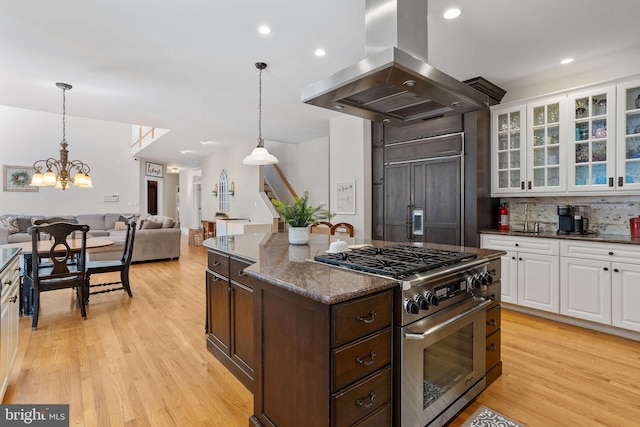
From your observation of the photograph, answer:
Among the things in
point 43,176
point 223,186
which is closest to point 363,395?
point 43,176

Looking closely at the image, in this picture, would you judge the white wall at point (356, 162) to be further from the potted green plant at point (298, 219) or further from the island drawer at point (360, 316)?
the island drawer at point (360, 316)

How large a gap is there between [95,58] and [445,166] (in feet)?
13.5

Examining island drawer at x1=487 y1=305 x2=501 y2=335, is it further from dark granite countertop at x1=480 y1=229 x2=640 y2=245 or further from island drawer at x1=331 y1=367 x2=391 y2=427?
dark granite countertop at x1=480 y1=229 x2=640 y2=245

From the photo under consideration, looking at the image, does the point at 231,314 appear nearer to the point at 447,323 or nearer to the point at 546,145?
the point at 447,323

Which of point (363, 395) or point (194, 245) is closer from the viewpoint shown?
point (363, 395)

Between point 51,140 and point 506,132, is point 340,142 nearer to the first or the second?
point 506,132

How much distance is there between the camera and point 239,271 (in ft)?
6.98

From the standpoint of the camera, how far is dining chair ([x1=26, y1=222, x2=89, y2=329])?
3.20 m

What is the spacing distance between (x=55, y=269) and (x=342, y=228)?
3710mm

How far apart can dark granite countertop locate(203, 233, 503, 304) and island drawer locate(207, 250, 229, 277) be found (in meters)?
A: 0.06

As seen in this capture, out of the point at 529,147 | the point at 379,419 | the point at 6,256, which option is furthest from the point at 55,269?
the point at 529,147

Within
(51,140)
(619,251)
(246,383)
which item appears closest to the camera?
(246,383)

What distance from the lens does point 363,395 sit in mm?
1364

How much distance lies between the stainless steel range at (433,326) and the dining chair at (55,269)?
9.73 ft
